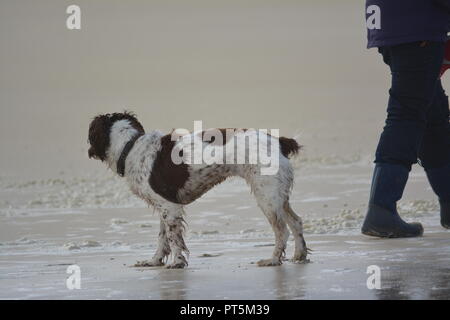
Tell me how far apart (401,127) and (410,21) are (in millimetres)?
850

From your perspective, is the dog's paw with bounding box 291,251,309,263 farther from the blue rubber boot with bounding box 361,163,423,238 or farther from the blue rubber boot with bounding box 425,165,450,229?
the blue rubber boot with bounding box 425,165,450,229

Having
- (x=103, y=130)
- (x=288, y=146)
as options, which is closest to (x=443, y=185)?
(x=288, y=146)

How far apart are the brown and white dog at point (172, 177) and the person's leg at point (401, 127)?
0.75 metres

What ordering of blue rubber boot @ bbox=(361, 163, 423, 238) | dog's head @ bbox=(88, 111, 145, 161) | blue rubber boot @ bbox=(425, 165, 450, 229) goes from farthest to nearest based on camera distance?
1. blue rubber boot @ bbox=(425, 165, 450, 229)
2. dog's head @ bbox=(88, 111, 145, 161)
3. blue rubber boot @ bbox=(361, 163, 423, 238)

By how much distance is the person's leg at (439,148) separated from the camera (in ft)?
26.9

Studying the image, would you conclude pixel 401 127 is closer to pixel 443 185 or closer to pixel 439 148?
pixel 439 148

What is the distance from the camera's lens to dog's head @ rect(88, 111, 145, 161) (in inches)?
314

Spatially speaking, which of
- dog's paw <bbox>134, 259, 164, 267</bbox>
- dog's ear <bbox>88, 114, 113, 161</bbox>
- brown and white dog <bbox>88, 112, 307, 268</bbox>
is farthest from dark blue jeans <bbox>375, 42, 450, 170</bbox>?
dog's ear <bbox>88, 114, 113, 161</bbox>

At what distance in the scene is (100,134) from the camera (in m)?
7.98

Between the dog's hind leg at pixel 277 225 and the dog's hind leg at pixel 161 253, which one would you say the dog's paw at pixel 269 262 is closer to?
the dog's hind leg at pixel 277 225

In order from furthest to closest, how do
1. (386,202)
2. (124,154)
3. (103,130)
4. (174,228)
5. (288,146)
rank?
1. (103,130)
2. (124,154)
3. (386,202)
4. (174,228)
5. (288,146)

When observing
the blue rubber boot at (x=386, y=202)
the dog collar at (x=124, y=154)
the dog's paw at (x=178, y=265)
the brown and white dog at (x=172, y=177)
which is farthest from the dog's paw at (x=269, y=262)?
the dog collar at (x=124, y=154)

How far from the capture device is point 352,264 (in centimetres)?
657

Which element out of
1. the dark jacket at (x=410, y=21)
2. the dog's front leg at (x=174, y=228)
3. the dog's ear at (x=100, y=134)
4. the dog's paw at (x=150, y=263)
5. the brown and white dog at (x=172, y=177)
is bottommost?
the dog's paw at (x=150, y=263)
